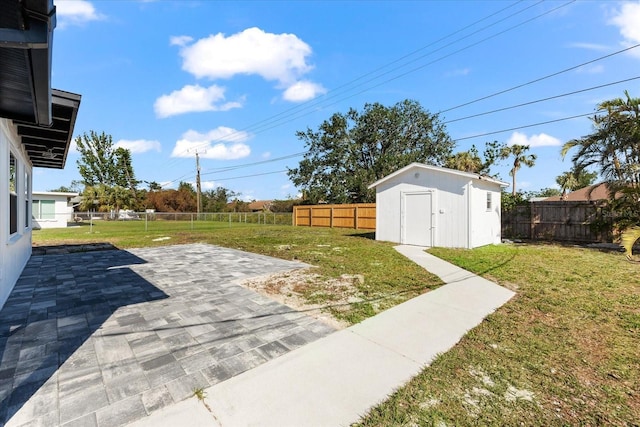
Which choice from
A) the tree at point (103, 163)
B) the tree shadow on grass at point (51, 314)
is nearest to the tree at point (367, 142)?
the tree shadow on grass at point (51, 314)

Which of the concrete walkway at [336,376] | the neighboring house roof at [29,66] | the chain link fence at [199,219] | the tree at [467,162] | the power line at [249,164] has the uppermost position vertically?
the power line at [249,164]

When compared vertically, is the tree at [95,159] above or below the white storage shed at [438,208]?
above

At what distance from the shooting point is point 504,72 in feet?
36.8

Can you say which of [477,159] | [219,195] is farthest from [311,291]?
[219,195]

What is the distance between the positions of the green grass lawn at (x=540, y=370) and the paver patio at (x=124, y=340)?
130 cm

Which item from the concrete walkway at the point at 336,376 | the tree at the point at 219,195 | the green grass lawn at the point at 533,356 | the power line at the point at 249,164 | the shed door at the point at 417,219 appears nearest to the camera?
the concrete walkway at the point at 336,376

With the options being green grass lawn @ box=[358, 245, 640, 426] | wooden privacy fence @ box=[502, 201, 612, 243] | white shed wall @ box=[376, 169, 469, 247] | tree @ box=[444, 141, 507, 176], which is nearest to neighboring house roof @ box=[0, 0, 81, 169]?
green grass lawn @ box=[358, 245, 640, 426]

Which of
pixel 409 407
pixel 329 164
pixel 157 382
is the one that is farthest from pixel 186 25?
pixel 329 164

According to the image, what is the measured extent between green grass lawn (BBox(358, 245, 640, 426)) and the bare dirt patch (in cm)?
137

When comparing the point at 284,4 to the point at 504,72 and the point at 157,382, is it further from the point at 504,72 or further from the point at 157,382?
the point at 157,382

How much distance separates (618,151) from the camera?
9.67 metres

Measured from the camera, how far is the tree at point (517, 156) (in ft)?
62.1

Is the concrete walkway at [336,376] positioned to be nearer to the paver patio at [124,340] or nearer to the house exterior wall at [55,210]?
the paver patio at [124,340]

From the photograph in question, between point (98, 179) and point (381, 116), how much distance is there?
38.0 m
